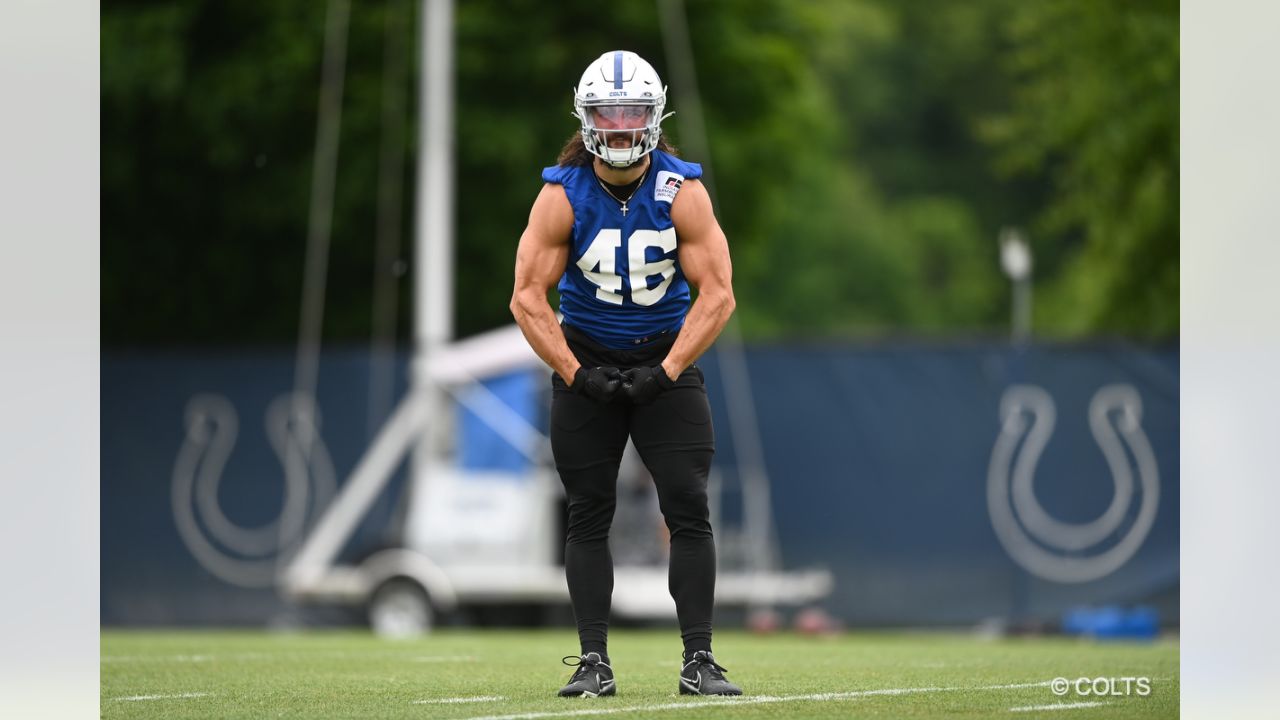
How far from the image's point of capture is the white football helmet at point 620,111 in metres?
6.49

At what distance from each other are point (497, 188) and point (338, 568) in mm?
6689

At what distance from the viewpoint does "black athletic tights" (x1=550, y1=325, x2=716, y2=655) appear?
6688 mm

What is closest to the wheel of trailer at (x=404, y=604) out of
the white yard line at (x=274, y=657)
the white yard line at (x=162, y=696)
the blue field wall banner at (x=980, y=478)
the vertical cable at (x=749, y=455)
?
the vertical cable at (x=749, y=455)

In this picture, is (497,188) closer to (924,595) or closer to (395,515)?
(395,515)

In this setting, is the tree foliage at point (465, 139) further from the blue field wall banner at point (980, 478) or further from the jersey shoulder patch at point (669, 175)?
the jersey shoulder patch at point (669, 175)

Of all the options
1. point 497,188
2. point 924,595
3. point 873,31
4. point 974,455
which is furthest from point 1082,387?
point 873,31

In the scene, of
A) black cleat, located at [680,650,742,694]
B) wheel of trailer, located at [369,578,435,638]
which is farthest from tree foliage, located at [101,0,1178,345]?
black cleat, located at [680,650,742,694]

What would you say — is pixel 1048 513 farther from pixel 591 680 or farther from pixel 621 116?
pixel 621 116

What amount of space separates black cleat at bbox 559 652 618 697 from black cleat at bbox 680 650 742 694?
252mm

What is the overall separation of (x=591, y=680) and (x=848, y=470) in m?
9.99

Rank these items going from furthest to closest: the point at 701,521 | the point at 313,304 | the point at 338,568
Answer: the point at 313,304 → the point at 338,568 → the point at 701,521

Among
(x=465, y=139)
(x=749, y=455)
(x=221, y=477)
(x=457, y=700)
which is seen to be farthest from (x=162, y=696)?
(x=465, y=139)

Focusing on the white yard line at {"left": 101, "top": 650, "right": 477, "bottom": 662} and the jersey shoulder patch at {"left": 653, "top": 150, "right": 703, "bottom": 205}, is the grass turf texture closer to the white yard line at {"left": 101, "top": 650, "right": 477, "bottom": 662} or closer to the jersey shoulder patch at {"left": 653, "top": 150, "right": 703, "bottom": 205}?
the white yard line at {"left": 101, "top": 650, "right": 477, "bottom": 662}

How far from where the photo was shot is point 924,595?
16031 mm
